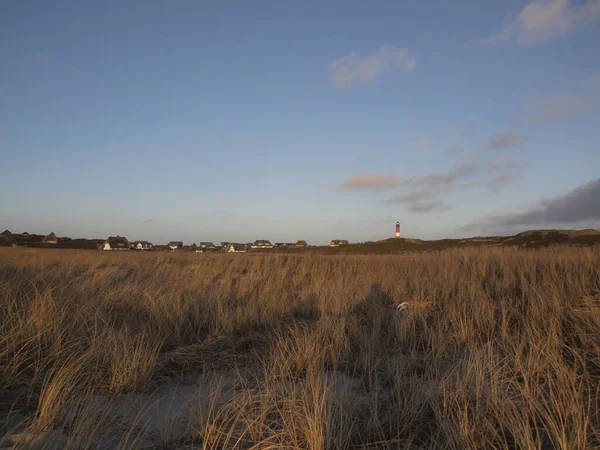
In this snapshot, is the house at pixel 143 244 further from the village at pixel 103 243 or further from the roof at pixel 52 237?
the roof at pixel 52 237

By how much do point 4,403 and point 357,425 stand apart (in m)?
2.59

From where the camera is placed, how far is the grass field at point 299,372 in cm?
241

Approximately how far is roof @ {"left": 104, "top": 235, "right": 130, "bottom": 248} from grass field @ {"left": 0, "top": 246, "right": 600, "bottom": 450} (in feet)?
184

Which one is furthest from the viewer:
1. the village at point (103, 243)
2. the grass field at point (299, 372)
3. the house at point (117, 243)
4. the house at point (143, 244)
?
the house at point (143, 244)

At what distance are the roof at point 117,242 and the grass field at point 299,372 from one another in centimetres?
5617

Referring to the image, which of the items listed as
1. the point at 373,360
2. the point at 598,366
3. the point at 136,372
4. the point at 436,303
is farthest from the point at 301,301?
the point at 598,366

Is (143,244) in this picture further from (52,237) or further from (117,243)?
(52,237)

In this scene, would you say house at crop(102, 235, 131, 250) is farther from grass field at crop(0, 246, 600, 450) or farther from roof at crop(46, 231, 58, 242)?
grass field at crop(0, 246, 600, 450)

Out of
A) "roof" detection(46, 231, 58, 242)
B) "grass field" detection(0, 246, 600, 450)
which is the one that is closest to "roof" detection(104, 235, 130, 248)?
"roof" detection(46, 231, 58, 242)

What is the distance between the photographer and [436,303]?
247 inches

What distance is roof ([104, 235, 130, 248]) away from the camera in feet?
192

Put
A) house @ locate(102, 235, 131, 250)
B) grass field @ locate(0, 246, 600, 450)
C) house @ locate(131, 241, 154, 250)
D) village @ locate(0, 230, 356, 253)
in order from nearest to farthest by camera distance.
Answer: grass field @ locate(0, 246, 600, 450)
village @ locate(0, 230, 356, 253)
house @ locate(102, 235, 131, 250)
house @ locate(131, 241, 154, 250)

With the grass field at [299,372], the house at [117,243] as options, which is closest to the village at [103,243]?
the house at [117,243]

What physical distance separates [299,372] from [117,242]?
62.6 m
